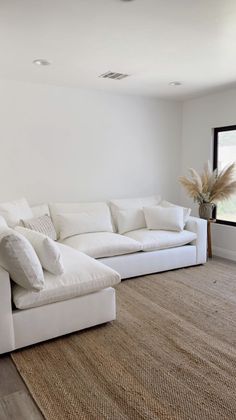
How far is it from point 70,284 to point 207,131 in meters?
3.65

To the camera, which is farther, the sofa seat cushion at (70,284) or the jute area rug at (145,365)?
the sofa seat cushion at (70,284)

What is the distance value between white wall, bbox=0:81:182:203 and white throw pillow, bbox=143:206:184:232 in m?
0.80

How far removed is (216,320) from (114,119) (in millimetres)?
3265

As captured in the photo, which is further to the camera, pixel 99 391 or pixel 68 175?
pixel 68 175

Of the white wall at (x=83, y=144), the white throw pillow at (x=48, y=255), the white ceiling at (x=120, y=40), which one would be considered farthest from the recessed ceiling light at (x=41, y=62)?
the white throw pillow at (x=48, y=255)

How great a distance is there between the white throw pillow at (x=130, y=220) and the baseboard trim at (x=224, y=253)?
51.7 inches

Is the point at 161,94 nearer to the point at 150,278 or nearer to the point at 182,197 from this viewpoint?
the point at 182,197

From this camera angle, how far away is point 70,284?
2.61 m

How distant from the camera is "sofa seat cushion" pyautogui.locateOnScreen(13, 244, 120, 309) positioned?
8.00ft

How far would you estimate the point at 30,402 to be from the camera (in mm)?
1931

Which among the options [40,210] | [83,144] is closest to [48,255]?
[40,210]

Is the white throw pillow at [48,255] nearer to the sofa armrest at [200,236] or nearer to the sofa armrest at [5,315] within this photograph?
the sofa armrest at [5,315]

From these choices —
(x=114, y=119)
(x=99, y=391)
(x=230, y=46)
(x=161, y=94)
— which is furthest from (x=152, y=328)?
(x=161, y=94)

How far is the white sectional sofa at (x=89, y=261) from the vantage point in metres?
2.43
